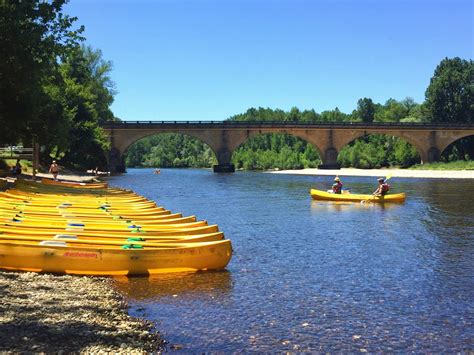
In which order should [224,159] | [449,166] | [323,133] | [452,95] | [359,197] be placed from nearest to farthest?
[359,197], [449,166], [224,159], [323,133], [452,95]

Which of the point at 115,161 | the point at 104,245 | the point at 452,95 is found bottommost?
the point at 104,245

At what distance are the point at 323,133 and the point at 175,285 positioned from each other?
73335 millimetres

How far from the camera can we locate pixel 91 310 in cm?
753

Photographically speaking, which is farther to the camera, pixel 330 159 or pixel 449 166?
pixel 330 159

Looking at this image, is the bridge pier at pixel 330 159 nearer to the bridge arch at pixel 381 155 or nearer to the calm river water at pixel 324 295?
the bridge arch at pixel 381 155

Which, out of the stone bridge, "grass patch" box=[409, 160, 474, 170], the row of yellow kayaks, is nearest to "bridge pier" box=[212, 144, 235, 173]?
the stone bridge

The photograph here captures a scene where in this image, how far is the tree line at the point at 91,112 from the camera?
21.1 metres

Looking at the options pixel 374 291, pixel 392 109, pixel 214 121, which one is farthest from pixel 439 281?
pixel 392 109

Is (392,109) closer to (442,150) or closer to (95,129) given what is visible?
(442,150)

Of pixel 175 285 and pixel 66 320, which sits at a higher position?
pixel 66 320

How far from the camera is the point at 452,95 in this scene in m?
88.4

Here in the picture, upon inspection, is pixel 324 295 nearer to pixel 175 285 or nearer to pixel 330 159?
→ pixel 175 285

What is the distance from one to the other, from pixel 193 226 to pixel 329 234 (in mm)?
5782

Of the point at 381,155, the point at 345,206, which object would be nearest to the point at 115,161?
the point at 381,155
